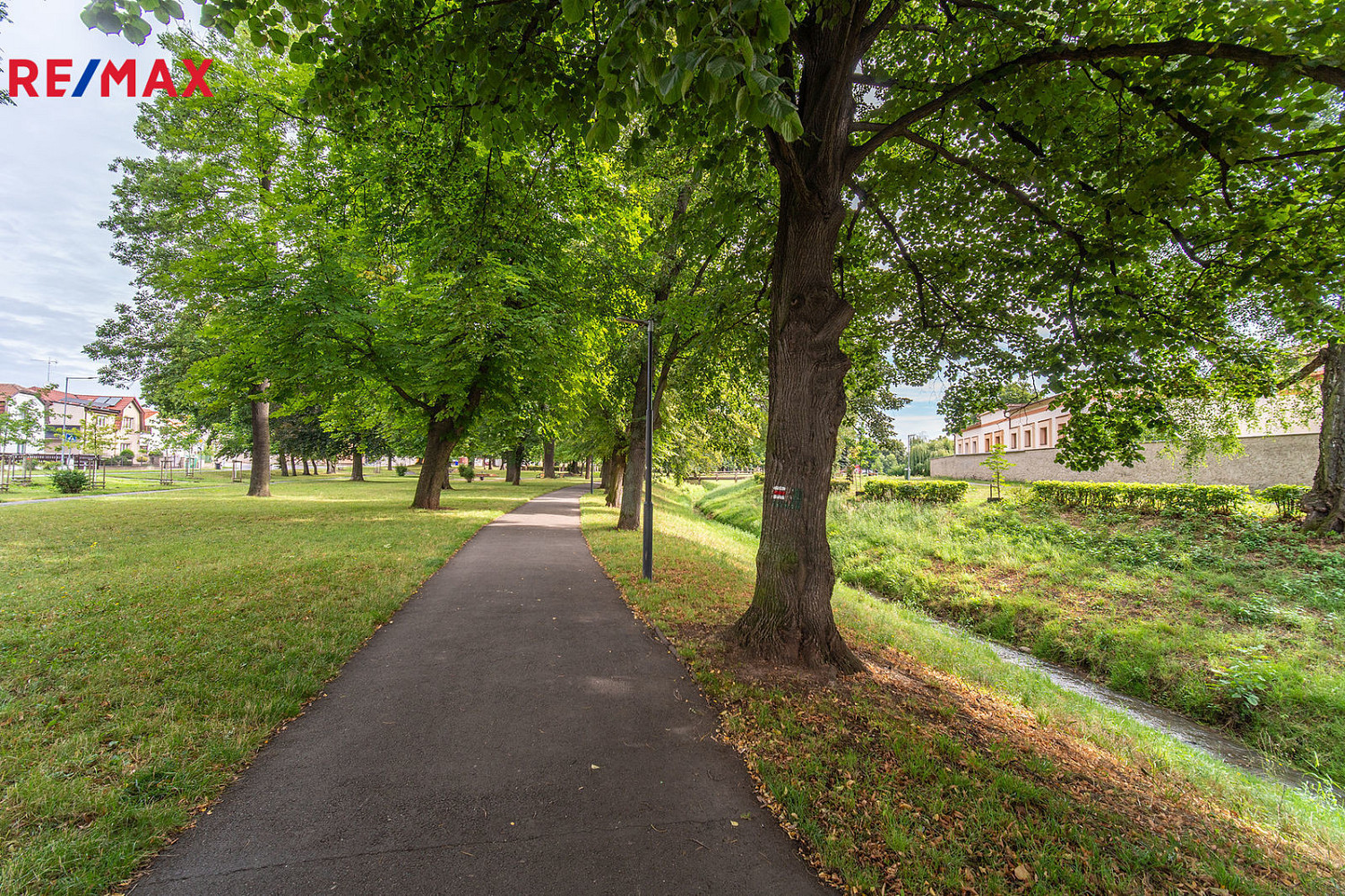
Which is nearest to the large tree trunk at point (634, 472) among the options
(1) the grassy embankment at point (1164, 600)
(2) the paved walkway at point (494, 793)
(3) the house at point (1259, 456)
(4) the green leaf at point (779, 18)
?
(1) the grassy embankment at point (1164, 600)

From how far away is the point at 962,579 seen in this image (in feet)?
42.3

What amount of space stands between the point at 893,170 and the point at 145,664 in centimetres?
936

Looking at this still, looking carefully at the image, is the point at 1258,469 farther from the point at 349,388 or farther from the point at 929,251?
the point at 349,388

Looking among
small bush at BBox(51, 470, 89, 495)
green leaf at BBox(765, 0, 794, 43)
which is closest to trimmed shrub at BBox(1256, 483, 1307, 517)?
green leaf at BBox(765, 0, 794, 43)

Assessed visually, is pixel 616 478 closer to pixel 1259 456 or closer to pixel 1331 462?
pixel 1331 462

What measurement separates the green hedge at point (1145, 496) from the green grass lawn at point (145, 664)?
19.1 m

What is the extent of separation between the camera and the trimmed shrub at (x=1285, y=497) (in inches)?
501

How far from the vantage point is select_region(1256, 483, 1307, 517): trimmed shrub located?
41.7 ft

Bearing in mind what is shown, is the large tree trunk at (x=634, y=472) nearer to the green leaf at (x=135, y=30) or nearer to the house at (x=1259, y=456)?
the house at (x=1259, y=456)

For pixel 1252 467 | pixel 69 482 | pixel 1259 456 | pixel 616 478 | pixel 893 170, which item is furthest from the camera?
pixel 616 478

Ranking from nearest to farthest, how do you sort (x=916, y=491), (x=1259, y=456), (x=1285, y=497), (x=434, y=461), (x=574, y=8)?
(x=574, y=8) → (x=1285, y=497) → (x=1259, y=456) → (x=434, y=461) → (x=916, y=491)

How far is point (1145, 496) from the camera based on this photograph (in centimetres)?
1501

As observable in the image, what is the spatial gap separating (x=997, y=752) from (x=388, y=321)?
50.6 ft

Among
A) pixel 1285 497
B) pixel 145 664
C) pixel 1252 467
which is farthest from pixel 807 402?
pixel 1252 467
